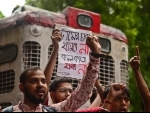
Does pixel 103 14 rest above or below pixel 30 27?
above

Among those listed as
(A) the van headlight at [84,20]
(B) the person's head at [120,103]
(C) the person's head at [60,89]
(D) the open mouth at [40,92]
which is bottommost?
(B) the person's head at [120,103]

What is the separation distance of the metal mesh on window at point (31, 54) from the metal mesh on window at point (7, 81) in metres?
0.27

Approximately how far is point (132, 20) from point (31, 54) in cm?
745

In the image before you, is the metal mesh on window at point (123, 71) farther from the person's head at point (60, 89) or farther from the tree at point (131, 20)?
the tree at point (131, 20)

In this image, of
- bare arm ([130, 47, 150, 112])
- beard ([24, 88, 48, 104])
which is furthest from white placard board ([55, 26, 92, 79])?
beard ([24, 88, 48, 104])

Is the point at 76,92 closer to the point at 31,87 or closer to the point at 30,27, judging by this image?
the point at 31,87

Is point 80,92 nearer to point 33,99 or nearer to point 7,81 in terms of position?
point 33,99

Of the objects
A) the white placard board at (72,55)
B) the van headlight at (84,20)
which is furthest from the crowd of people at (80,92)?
the van headlight at (84,20)

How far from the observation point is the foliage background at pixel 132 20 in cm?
1234

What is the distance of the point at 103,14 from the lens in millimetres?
12898

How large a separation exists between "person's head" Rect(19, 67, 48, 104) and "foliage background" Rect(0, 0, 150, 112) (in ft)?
31.0

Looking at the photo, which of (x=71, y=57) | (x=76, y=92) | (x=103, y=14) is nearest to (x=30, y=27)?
(x=71, y=57)

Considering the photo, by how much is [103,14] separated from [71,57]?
8.84m

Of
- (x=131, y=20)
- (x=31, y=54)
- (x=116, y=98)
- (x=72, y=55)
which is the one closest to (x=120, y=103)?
(x=116, y=98)
